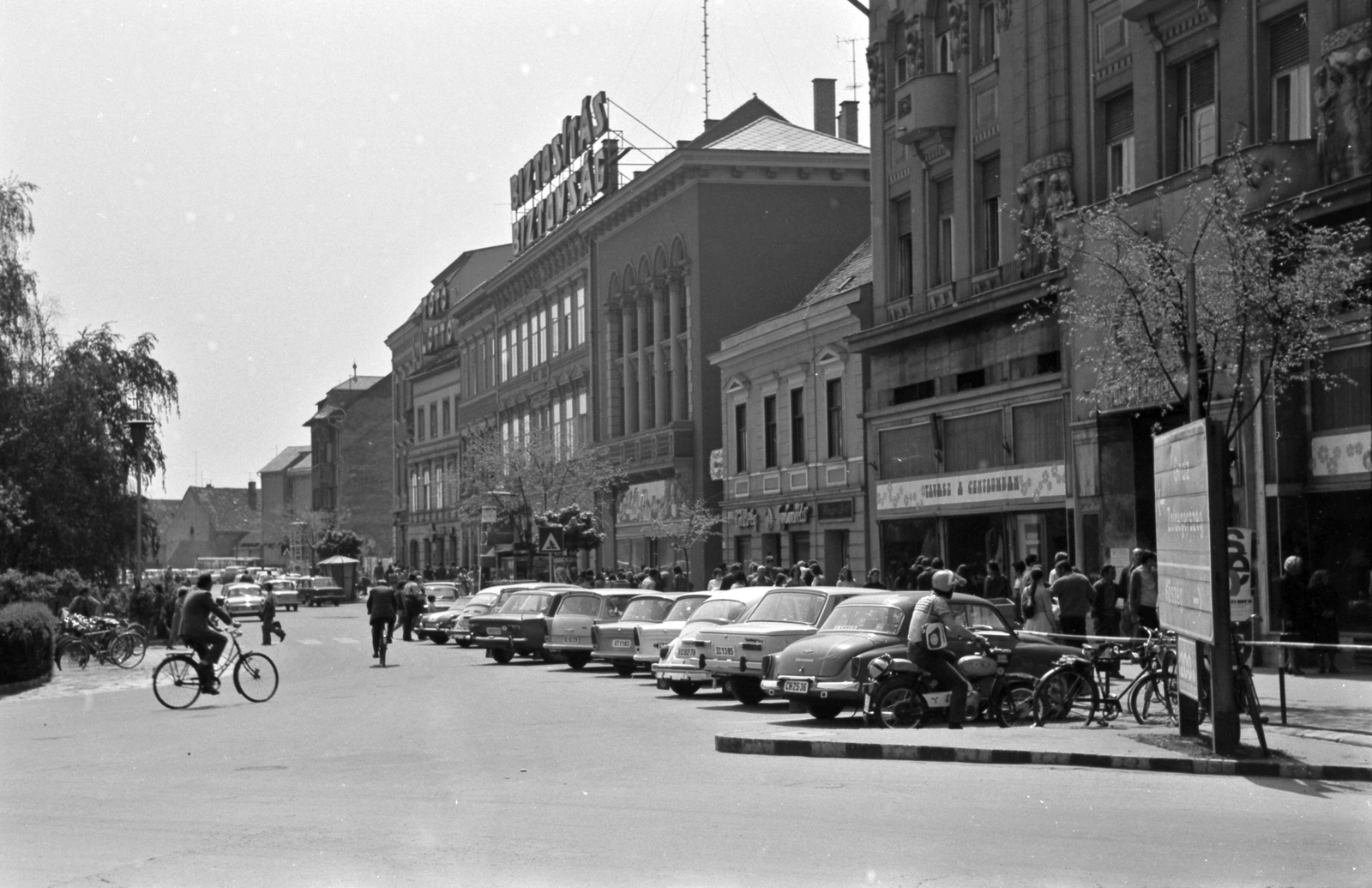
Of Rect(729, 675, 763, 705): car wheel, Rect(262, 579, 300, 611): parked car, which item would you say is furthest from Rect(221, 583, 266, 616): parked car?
Rect(729, 675, 763, 705): car wheel

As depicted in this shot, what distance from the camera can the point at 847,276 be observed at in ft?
162

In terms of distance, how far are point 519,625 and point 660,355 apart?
27225 mm

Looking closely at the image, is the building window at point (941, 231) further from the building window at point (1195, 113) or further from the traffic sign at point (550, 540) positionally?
the traffic sign at point (550, 540)

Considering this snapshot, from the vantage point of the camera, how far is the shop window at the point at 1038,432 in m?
32.5

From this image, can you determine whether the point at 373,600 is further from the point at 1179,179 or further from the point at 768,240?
the point at 768,240

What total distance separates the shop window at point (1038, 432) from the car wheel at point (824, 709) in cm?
1420

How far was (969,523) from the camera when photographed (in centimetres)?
3628

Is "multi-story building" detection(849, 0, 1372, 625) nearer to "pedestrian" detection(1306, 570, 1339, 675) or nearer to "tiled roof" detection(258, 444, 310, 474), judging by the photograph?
"pedestrian" detection(1306, 570, 1339, 675)

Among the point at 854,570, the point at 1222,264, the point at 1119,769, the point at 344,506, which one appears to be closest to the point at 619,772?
the point at 1119,769

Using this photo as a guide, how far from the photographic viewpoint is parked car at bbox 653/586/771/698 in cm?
2239

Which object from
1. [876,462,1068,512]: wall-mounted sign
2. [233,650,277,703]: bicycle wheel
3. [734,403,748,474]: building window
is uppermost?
[734,403,748,474]: building window

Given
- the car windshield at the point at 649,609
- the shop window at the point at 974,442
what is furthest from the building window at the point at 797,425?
the car windshield at the point at 649,609

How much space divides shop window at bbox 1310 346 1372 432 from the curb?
399 inches

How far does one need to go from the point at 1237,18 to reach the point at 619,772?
1771cm
